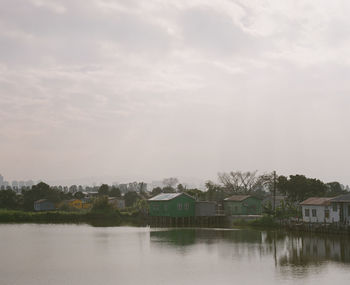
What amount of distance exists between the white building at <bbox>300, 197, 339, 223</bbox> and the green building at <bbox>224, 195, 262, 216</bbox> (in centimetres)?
2299

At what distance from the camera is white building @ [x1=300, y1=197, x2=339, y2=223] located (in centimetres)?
5479

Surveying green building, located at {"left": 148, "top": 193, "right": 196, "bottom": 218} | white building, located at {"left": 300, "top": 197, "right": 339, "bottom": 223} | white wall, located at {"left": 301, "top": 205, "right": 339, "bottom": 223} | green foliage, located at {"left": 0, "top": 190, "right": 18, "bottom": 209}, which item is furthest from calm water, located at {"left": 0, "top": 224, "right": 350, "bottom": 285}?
green foliage, located at {"left": 0, "top": 190, "right": 18, "bottom": 209}

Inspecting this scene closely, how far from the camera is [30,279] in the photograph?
31.0m

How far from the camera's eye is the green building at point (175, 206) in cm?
7925

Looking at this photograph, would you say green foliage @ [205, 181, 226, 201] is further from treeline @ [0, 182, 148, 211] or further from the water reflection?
the water reflection

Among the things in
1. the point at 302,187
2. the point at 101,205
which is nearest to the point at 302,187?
the point at 302,187

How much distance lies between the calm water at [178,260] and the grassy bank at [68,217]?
3427 centimetres

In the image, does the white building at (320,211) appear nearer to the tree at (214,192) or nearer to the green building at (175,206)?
the green building at (175,206)

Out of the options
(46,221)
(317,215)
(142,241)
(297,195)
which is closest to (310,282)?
(142,241)

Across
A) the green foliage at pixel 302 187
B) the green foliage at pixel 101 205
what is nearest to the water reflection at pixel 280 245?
the green foliage at pixel 302 187

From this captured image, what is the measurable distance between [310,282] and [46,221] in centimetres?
6923

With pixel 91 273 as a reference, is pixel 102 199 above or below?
above

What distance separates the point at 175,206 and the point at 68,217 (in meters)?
25.3

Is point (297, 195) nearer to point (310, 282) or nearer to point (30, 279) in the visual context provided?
point (310, 282)
